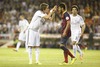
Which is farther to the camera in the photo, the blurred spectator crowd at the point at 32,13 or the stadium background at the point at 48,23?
the blurred spectator crowd at the point at 32,13

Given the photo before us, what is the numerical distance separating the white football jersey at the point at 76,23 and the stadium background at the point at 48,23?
1674cm

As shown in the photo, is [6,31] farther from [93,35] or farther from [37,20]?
[37,20]

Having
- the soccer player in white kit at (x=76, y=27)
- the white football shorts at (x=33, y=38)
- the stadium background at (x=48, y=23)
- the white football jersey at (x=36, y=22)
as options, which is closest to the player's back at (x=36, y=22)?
the white football jersey at (x=36, y=22)

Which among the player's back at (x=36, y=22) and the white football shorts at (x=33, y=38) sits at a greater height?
the player's back at (x=36, y=22)

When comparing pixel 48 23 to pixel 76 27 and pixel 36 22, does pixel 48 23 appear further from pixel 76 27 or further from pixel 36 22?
pixel 36 22

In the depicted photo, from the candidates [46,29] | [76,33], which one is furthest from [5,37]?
[76,33]

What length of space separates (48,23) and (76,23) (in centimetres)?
1853

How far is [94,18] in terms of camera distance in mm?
40219

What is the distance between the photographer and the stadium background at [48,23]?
3962 cm

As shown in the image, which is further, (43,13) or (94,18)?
(94,18)

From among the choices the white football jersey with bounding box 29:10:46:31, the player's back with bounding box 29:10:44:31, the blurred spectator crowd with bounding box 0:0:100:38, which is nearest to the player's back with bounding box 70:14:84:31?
the white football jersey with bounding box 29:10:46:31

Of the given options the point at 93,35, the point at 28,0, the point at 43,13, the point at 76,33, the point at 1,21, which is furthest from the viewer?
the point at 28,0

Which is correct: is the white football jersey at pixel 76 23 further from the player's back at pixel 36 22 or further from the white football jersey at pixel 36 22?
the player's back at pixel 36 22

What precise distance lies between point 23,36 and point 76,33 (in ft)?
37.2
